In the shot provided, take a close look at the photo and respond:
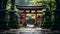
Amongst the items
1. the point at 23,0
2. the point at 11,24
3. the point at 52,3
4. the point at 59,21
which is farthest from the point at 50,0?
the point at 23,0

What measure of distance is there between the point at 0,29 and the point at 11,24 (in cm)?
182

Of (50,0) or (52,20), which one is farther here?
(50,0)

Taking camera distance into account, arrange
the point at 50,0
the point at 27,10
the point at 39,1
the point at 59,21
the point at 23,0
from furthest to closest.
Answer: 1. the point at 23,0
2. the point at 27,10
3. the point at 39,1
4. the point at 50,0
5. the point at 59,21

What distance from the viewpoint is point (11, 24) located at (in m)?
21.1

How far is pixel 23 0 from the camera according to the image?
40281 mm

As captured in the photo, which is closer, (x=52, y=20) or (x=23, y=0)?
(x=52, y=20)

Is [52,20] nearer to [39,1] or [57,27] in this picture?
[57,27]

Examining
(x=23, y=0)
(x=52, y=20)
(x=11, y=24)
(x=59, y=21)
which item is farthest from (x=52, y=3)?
(x=23, y=0)

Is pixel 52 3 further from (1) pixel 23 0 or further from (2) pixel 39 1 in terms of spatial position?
(1) pixel 23 0

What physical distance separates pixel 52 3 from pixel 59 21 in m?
4.62

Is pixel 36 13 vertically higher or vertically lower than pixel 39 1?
lower

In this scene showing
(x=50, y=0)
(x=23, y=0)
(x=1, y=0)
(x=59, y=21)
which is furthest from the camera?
(x=23, y=0)

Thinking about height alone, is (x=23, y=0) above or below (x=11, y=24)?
above

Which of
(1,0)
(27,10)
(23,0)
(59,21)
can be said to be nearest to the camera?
(59,21)
